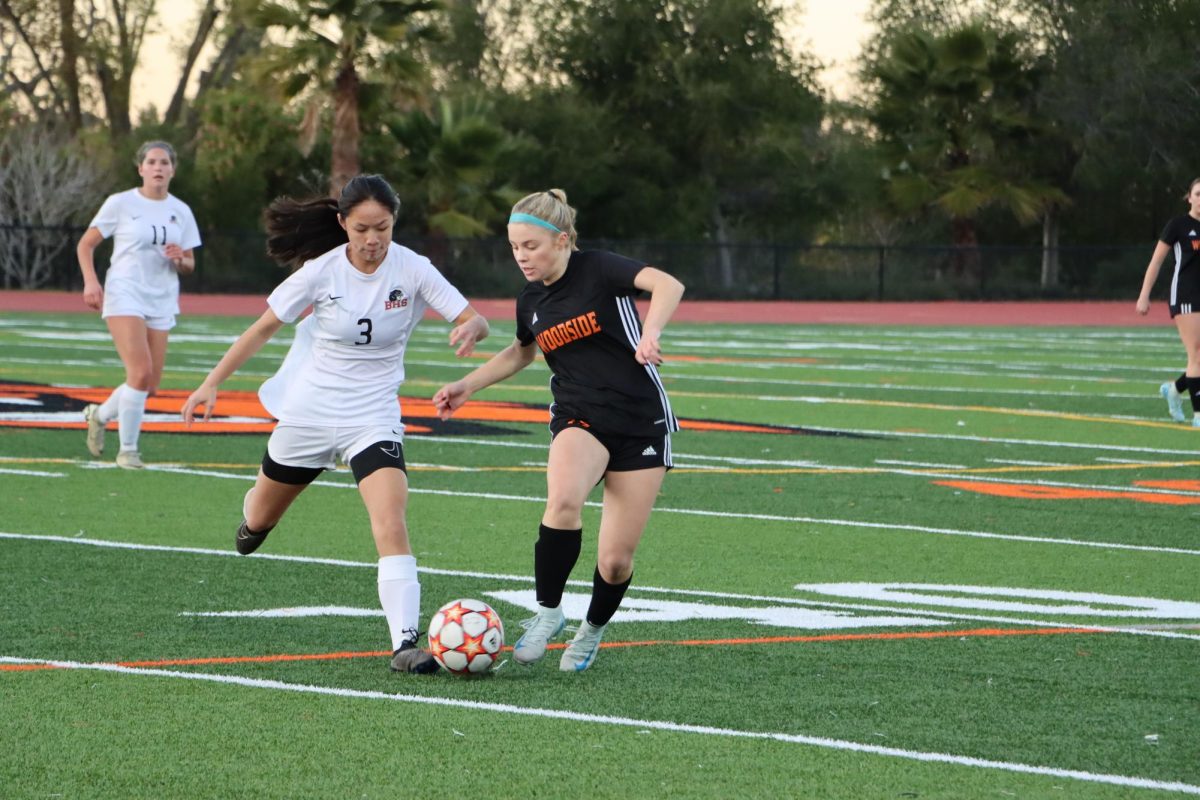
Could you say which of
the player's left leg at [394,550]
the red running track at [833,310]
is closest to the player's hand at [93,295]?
the player's left leg at [394,550]

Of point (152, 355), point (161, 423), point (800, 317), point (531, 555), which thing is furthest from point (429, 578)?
point (800, 317)

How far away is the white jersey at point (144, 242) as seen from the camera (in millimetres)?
12883

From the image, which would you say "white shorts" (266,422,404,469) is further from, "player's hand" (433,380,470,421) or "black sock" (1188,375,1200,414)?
"black sock" (1188,375,1200,414)

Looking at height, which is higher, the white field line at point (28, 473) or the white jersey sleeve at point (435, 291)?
the white jersey sleeve at point (435, 291)

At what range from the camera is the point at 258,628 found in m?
7.32

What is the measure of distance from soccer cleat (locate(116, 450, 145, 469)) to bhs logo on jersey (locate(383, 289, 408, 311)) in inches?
242

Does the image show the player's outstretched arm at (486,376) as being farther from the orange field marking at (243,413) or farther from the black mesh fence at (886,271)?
the black mesh fence at (886,271)

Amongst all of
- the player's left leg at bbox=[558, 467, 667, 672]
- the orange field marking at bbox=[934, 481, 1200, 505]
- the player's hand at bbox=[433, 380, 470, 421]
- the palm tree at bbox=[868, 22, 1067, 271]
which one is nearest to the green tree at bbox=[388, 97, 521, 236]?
the palm tree at bbox=[868, 22, 1067, 271]

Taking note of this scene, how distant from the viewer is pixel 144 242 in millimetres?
12977

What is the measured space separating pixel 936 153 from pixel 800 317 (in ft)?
30.9

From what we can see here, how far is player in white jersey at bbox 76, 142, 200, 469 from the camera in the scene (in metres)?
12.8

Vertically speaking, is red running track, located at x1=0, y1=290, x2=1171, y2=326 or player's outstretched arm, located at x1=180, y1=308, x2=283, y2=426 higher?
player's outstretched arm, located at x1=180, y1=308, x2=283, y2=426

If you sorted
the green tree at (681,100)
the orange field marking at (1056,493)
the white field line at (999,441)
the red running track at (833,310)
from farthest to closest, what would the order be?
1. the green tree at (681,100)
2. the red running track at (833,310)
3. the white field line at (999,441)
4. the orange field marking at (1056,493)

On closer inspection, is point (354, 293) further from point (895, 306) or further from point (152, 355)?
point (895, 306)
